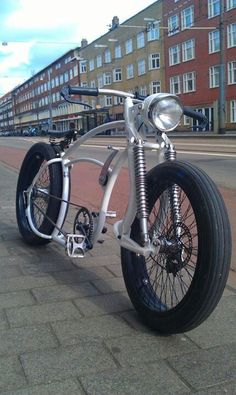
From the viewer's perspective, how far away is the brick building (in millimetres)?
41844

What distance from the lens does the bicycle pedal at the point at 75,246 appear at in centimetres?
387

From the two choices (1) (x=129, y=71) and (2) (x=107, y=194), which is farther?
(1) (x=129, y=71)

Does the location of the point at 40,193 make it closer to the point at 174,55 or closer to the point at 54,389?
the point at 54,389

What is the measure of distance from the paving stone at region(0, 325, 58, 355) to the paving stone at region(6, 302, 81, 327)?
11cm

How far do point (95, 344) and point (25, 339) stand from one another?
16.7 inches

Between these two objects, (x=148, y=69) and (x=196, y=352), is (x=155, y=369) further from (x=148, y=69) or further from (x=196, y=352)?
(x=148, y=69)

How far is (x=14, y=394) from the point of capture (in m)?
2.31

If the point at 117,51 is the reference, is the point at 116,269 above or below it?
below

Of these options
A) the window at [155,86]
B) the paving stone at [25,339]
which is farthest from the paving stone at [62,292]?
the window at [155,86]

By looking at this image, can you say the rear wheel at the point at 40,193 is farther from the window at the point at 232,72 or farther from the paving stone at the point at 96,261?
the window at the point at 232,72

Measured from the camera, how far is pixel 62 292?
3.73 metres

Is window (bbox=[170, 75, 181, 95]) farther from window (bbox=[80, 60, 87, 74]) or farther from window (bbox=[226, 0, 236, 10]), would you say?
window (bbox=[80, 60, 87, 74])

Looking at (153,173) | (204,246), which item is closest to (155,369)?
(204,246)

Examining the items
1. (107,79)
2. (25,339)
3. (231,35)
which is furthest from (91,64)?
(25,339)
